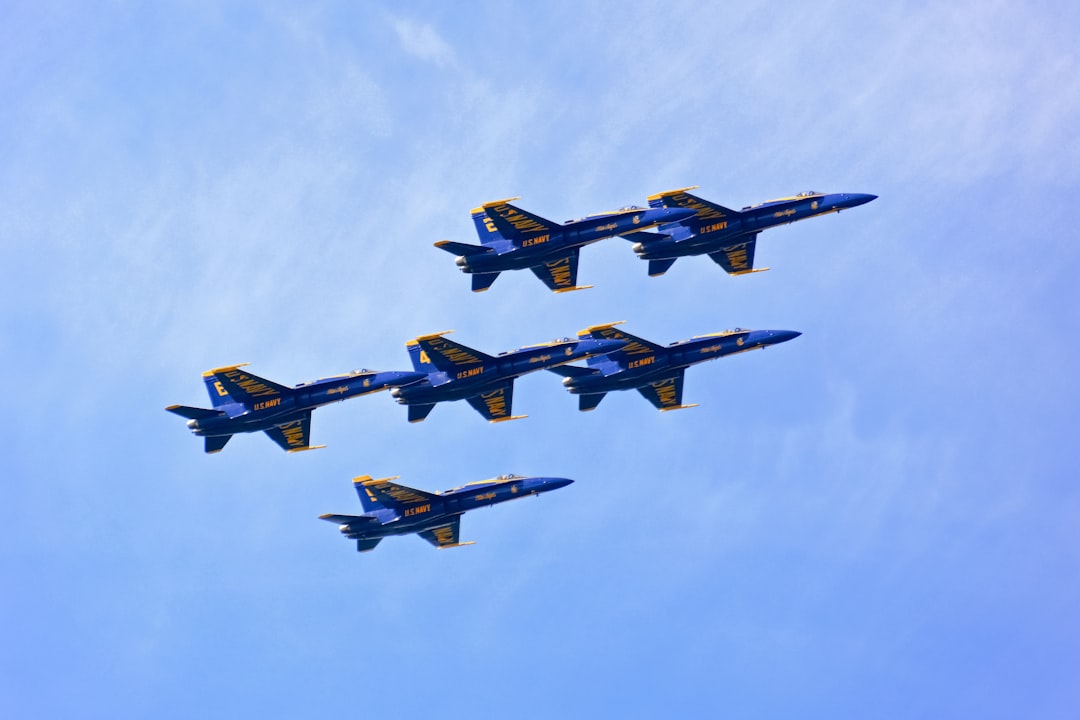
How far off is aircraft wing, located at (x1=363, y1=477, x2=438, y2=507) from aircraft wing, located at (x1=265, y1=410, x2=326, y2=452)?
6069mm

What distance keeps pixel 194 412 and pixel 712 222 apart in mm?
45185

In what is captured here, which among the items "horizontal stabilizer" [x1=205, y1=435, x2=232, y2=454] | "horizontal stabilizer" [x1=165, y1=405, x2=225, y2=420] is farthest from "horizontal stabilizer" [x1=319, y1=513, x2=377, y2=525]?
"horizontal stabilizer" [x1=165, y1=405, x2=225, y2=420]

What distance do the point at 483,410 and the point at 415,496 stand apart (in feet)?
31.3

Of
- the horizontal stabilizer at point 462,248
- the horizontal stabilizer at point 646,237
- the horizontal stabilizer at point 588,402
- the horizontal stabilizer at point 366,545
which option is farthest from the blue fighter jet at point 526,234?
the horizontal stabilizer at point 366,545

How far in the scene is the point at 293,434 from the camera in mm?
125062

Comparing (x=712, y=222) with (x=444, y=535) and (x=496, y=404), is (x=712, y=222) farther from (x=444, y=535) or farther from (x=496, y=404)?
(x=444, y=535)

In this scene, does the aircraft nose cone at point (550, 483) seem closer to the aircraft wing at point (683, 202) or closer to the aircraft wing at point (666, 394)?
the aircraft wing at point (666, 394)

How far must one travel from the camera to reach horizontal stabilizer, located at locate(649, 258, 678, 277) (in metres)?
131

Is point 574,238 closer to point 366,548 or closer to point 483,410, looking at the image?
point 483,410

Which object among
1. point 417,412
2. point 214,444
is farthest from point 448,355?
point 214,444

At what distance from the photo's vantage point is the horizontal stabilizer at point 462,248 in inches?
4845

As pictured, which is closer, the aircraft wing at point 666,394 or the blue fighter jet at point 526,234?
the blue fighter jet at point 526,234

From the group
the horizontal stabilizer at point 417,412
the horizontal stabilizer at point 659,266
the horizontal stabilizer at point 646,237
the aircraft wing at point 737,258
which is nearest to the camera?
the horizontal stabilizer at point 417,412

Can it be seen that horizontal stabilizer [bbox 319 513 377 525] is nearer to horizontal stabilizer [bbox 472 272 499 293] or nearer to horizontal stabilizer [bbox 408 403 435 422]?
horizontal stabilizer [bbox 408 403 435 422]
